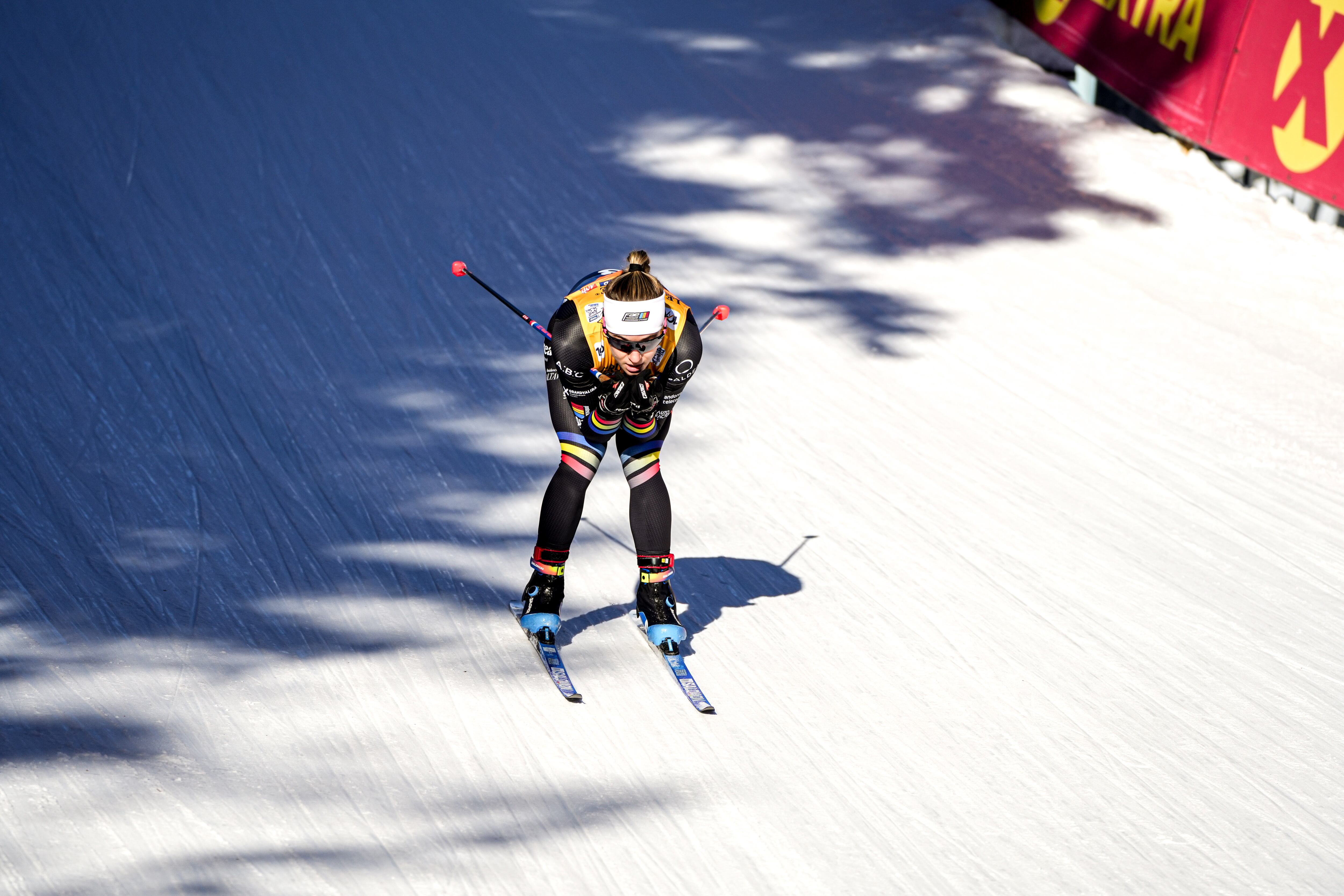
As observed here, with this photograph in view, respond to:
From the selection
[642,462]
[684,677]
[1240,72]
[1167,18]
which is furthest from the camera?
[1167,18]

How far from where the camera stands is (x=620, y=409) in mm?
4156

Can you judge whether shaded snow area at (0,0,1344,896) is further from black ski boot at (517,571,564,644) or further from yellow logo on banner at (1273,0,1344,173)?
yellow logo on banner at (1273,0,1344,173)

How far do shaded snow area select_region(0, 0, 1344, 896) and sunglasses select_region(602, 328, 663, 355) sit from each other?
1.28 metres

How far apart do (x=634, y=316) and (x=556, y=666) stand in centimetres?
139

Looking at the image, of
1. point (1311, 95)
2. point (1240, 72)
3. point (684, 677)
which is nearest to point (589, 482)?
point (684, 677)

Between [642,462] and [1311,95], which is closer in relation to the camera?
[642,462]

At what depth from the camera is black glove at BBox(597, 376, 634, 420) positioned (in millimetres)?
4090

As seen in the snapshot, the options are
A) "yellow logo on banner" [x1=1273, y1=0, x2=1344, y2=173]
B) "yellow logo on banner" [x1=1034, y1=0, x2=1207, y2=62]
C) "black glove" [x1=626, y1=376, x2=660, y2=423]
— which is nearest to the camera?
"black glove" [x1=626, y1=376, x2=660, y2=423]

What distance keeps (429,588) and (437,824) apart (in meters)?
1.46

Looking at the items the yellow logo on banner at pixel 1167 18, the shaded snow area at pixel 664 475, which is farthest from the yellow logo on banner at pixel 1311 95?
the yellow logo on banner at pixel 1167 18

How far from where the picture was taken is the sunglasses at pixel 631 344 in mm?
3900

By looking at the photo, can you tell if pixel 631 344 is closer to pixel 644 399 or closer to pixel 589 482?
pixel 644 399

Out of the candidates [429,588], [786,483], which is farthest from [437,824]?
[786,483]

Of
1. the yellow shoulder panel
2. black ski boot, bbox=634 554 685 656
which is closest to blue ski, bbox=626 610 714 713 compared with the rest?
black ski boot, bbox=634 554 685 656
